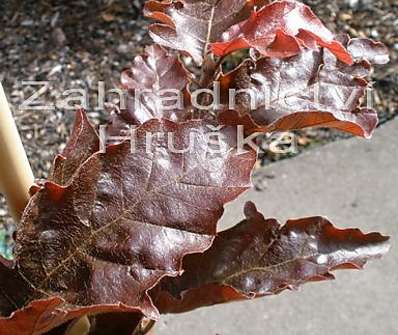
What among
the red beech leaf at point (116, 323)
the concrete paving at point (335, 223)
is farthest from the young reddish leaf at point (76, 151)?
the concrete paving at point (335, 223)

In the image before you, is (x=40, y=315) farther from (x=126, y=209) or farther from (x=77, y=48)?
(x=77, y=48)

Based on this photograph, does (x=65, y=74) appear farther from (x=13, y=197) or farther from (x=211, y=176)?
(x=211, y=176)

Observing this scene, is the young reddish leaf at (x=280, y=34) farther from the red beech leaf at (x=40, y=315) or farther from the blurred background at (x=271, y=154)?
the blurred background at (x=271, y=154)

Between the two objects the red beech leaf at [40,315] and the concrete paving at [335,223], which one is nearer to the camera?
the red beech leaf at [40,315]

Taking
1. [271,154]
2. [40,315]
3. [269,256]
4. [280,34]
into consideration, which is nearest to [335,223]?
[271,154]

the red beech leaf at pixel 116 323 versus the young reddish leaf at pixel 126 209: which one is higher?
the young reddish leaf at pixel 126 209

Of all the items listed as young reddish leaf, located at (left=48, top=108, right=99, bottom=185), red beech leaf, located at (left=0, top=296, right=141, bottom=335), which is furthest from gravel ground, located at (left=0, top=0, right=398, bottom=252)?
red beech leaf, located at (left=0, top=296, right=141, bottom=335)

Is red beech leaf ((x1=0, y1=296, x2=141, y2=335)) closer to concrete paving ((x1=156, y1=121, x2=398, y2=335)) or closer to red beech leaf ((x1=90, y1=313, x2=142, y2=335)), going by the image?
red beech leaf ((x1=90, y1=313, x2=142, y2=335))
